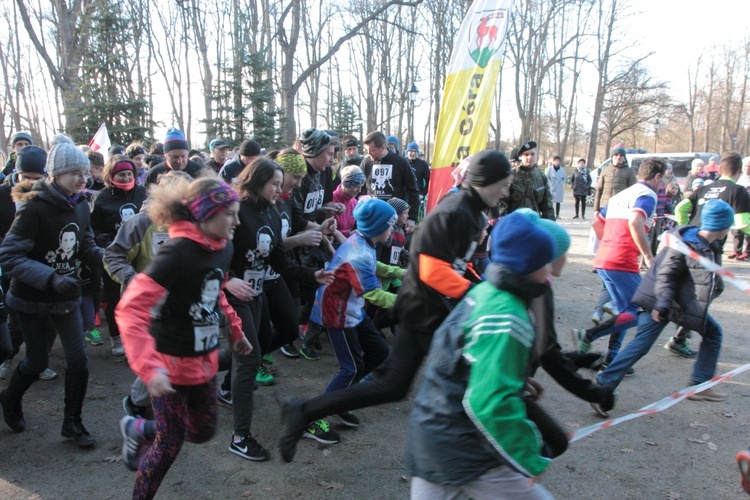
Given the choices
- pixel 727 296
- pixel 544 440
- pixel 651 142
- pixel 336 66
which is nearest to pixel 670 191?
pixel 727 296

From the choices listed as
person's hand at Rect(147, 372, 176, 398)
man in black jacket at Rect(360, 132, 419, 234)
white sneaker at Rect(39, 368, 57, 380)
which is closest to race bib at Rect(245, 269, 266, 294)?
person's hand at Rect(147, 372, 176, 398)

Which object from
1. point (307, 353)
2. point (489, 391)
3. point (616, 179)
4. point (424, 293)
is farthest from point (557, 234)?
point (616, 179)

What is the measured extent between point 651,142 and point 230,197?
7739cm

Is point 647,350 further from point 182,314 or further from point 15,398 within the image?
point 15,398

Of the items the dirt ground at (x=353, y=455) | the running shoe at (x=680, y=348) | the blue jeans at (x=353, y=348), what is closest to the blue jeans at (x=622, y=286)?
the dirt ground at (x=353, y=455)

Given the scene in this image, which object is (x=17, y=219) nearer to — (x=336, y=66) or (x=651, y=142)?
(x=336, y=66)

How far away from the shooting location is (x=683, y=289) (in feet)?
14.2

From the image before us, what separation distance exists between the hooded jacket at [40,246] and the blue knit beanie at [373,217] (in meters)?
1.98

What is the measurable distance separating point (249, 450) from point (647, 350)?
126 inches

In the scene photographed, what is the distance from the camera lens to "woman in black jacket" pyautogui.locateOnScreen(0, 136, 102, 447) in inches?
134

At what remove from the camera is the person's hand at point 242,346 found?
3168 millimetres

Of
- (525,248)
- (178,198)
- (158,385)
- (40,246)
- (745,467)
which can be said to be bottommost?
(745,467)

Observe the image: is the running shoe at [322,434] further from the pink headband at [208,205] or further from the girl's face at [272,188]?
the pink headband at [208,205]

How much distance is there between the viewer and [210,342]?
2.84 metres
